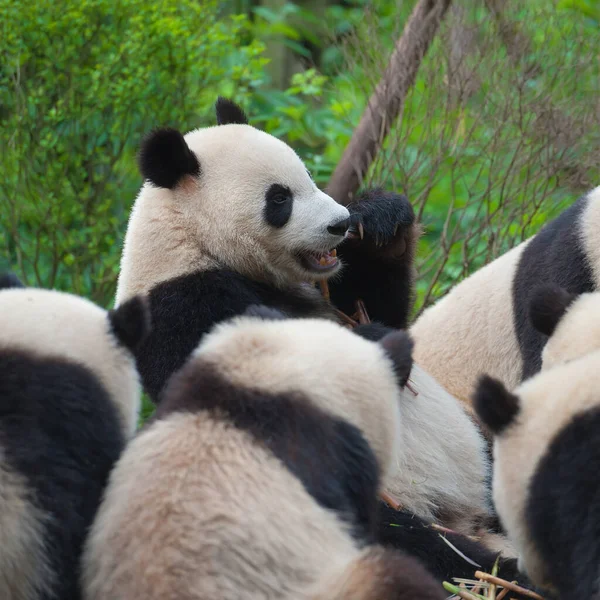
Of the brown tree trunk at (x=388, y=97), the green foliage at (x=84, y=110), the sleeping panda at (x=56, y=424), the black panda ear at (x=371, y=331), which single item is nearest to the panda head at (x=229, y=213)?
the black panda ear at (x=371, y=331)

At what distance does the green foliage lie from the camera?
18.6ft

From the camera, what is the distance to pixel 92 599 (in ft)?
7.47

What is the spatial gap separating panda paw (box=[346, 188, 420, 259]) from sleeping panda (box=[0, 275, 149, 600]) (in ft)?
5.20

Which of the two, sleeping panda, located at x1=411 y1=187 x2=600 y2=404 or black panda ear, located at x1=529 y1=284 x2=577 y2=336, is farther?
sleeping panda, located at x1=411 y1=187 x2=600 y2=404

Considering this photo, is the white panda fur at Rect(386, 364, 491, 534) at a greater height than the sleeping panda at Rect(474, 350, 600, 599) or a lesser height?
lesser

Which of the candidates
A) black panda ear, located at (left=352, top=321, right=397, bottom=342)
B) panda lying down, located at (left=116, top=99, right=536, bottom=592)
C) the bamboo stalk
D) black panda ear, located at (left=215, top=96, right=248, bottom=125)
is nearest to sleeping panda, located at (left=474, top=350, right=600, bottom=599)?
the bamboo stalk

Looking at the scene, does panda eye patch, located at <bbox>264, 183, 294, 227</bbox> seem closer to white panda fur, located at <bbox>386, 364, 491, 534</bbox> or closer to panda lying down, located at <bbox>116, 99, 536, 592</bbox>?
panda lying down, located at <bbox>116, 99, 536, 592</bbox>

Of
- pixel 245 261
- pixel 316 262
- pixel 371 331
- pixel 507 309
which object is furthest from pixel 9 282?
pixel 507 309

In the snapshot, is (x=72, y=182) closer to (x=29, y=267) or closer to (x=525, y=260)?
(x=29, y=267)

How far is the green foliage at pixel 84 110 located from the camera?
5668 mm

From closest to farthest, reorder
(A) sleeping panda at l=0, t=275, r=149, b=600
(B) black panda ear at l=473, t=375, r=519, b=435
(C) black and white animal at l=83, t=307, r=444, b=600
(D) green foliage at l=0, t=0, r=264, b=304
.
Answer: (C) black and white animal at l=83, t=307, r=444, b=600
(A) sleeping panda at l=0, t=275, r=149, b=600
(B) black panda ear at l=473, t=375, r=519, b=435
(D) green foliage at l=0, t=0, r=264, b=304

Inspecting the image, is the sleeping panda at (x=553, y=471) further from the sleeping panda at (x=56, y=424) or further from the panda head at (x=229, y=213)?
the panda head at (x=229, y=213)

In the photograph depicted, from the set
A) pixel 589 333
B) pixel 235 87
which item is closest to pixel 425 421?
pixel 589 333

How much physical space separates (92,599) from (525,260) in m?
2.66
